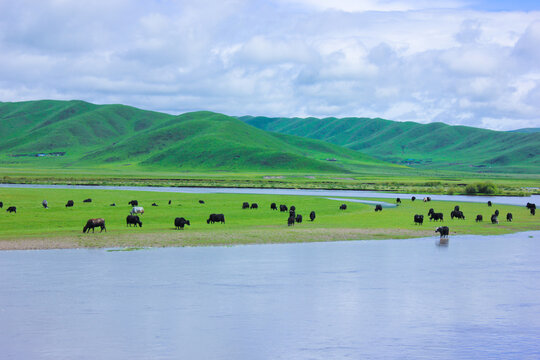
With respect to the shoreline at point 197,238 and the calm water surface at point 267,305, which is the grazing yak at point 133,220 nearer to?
the shoreline at point 197,238

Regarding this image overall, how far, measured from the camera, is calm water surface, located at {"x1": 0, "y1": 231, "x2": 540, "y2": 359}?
15398 millimetres

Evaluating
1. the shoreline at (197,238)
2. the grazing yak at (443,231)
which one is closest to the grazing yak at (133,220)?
the shoreline at (197,238)

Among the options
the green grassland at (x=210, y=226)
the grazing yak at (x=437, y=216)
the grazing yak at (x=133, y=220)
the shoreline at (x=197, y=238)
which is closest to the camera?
the shoreline at (x=197, y=238)

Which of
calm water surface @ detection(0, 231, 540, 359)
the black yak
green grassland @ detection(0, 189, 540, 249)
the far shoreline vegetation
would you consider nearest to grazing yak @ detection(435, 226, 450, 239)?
green grassland @ detection(0, 189, 540, 249)

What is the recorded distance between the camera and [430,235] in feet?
123

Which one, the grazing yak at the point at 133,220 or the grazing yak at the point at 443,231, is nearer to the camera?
the grazing yak at the point at 443,231

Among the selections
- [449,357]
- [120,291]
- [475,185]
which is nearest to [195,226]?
[120,291]

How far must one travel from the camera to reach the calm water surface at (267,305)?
15398 mm

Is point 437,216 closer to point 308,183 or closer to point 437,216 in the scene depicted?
point 437,216

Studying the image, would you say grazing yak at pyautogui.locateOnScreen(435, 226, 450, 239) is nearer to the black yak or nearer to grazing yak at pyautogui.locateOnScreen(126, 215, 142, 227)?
the black yak

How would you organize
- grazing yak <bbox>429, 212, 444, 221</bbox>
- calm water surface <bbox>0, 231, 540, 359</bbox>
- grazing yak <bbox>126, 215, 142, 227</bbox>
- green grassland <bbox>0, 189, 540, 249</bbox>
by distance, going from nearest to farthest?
1. calm water surface <bbox>0, 231, 540, 359</bbox>
2. green grassland <bbox>0, 189, 540, 249</bbox>
3. grazing yak <bbox>126, 215, 142, 227</bbox>
4. grazing yak <bbox>429, 212, 444, 221</bbox>

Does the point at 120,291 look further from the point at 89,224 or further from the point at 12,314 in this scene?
the point at 89,224

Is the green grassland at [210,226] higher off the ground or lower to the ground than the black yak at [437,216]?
lower

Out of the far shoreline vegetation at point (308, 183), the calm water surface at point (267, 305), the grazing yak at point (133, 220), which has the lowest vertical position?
the calm water surface at point (267, 305)
